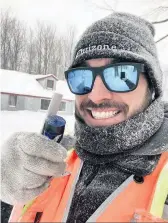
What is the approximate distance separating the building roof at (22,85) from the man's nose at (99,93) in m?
20.0

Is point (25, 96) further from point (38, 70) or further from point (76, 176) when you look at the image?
point (76, 176)

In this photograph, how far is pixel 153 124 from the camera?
4.00 feet

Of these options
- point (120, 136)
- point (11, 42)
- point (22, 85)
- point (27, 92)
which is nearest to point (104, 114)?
point (120, 136)

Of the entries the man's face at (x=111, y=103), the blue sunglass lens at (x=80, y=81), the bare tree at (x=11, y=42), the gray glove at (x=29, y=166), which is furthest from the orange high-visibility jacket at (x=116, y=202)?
the bare tree at (x=11, y=42)

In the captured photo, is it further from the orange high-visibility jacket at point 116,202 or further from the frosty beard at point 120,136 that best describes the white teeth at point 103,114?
the orange high-visibility jacket at point 116,202

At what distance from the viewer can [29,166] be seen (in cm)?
105

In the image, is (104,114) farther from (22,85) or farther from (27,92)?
(22,85)

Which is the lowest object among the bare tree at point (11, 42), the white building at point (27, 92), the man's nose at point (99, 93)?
the white building at point (27, 92)

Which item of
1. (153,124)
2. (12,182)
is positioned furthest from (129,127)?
(12,182)

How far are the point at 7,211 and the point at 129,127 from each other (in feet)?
2.30

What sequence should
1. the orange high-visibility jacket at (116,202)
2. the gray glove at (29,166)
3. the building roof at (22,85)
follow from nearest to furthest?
the orange high-visibility jacket at (116,202)
the gray glove at (29,166)
the building roof at (22,85)

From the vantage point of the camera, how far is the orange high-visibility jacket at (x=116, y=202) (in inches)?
37.0

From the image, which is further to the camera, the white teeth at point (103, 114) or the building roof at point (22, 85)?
the building roof at point (22, 85)

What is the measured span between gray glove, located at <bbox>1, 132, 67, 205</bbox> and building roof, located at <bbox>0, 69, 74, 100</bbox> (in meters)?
20.2
